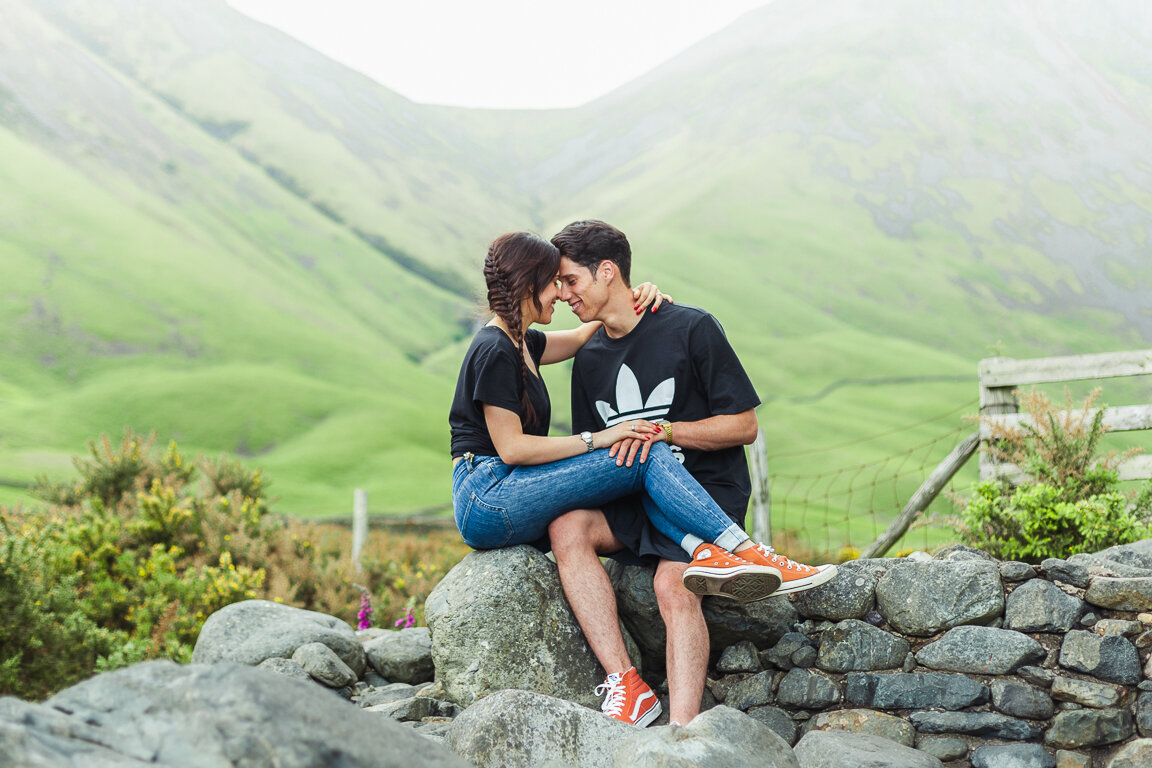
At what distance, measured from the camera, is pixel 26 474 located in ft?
59.3

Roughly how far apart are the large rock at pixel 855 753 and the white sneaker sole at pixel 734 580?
1.92ft

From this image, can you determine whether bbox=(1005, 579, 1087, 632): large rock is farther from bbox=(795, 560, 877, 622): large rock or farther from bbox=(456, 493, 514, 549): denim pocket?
bbox=(456, 493, 514, 549): denim pocket

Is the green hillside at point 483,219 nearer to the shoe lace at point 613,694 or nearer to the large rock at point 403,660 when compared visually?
the large rock at point 403,660

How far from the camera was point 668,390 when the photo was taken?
4047mm

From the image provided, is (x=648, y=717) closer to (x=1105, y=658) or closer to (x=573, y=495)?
(x=573, y=495)

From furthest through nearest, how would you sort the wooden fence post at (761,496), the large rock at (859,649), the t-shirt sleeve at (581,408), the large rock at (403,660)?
1. the wooden fence post at (761,496)
2. the large rock at (403,660)
3. the t-shirt sleeve at (581,408)
4. the large rock at (859,649)

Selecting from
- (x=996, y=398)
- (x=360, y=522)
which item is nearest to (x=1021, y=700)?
(x=996, y=398)

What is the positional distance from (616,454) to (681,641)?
2.70 feet

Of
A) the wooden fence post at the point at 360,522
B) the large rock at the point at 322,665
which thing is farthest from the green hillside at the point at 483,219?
the large rock at the point at 322,665

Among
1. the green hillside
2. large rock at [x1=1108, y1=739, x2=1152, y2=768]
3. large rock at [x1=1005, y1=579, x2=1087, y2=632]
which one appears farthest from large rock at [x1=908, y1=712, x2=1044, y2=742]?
the green hillside

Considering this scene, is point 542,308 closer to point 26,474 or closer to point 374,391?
point 26,474

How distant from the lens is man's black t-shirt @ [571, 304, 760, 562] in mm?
3873

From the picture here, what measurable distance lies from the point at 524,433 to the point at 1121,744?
9.21ft

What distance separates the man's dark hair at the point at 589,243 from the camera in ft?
13.5
